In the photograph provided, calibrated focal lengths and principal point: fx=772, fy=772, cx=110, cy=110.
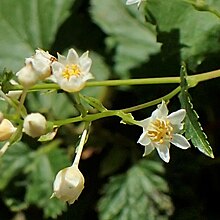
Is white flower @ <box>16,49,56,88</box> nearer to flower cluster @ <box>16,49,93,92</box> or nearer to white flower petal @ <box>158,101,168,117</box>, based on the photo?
flower cluster @ <box>16,49,93,92</box>

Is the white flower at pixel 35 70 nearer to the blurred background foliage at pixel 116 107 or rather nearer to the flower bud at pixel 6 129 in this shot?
the flower bud at pixel 6 129

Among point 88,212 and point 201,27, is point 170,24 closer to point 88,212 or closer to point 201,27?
point 201,27

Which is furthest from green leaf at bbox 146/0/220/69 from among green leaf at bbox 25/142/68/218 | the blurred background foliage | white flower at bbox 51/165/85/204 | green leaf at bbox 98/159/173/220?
white flower at bbox 51/165/85/204

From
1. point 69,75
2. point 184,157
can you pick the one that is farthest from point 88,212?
point 69,75

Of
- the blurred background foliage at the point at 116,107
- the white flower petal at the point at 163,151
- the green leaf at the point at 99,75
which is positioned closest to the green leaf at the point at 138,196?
the blurred background foliage at the point at 116,107

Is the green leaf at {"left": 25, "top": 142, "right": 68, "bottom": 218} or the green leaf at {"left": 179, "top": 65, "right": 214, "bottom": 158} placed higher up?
the green leaf at {"left": 179, "top": 65, "right": 214, "bottom": 158}

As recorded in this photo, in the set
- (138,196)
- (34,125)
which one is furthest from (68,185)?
(138,196)
